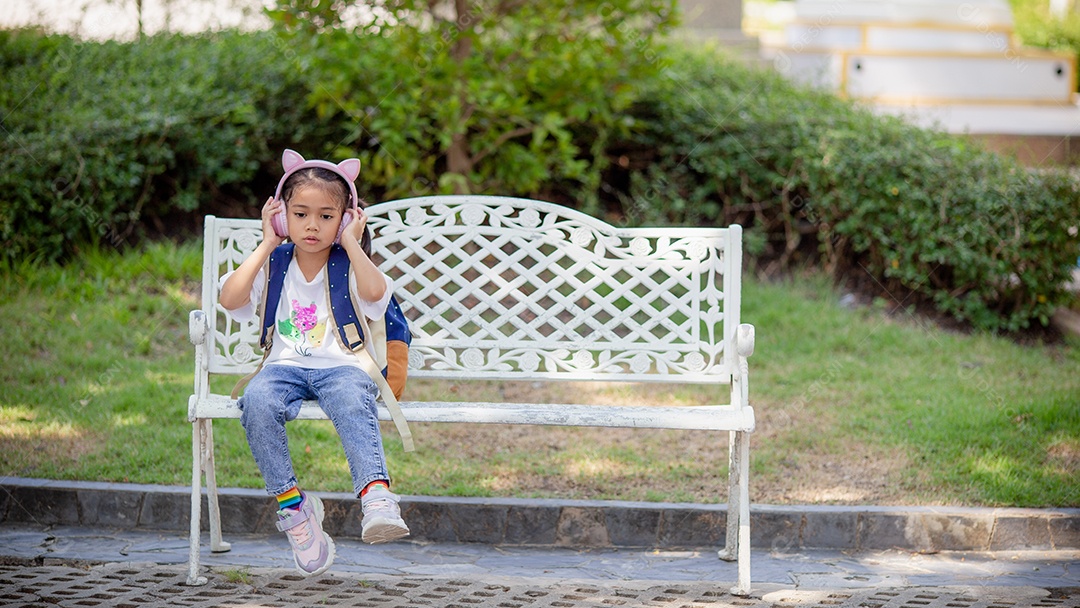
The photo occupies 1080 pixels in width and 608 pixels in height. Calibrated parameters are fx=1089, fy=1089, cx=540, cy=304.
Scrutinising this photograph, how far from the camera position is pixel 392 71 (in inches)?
260

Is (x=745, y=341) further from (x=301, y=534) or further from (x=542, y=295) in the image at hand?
(x=301, y=534)

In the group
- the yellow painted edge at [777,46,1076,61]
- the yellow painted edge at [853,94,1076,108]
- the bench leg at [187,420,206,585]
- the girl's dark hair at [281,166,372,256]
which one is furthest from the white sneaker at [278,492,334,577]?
the yellow painted edge at [777,46,1076,61]

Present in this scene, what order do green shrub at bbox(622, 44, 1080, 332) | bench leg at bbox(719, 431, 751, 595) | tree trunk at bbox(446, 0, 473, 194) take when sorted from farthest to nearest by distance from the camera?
tree trunk at bbox(446, 0, 473, 194), green shrub at bbox(622, 44, 1080, 332), bench leg at bbox(719, 431, 751, 595)

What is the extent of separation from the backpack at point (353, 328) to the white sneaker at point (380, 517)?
34 centimetres

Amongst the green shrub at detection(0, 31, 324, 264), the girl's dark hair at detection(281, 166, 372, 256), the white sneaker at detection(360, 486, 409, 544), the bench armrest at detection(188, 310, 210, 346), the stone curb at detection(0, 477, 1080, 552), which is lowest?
the stone curb at detection(0, 477, 1080, 552)

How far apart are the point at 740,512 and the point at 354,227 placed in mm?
1631

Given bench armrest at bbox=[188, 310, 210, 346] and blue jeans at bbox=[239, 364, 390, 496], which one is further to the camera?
bench armrest at bbox=[188, 310, 210, 346]

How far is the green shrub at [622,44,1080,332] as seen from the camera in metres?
6.55

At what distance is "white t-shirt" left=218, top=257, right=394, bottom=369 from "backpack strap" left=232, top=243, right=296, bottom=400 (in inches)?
0.7

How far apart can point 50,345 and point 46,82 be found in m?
2.76

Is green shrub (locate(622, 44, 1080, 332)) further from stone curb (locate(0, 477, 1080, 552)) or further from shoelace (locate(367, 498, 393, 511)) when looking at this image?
shoelace (locate(367, 498, 393, 511))

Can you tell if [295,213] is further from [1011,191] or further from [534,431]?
[1011,191]

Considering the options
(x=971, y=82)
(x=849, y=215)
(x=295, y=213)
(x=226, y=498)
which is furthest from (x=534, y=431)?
(x=971, y=82)

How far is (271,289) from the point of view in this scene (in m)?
3.79
